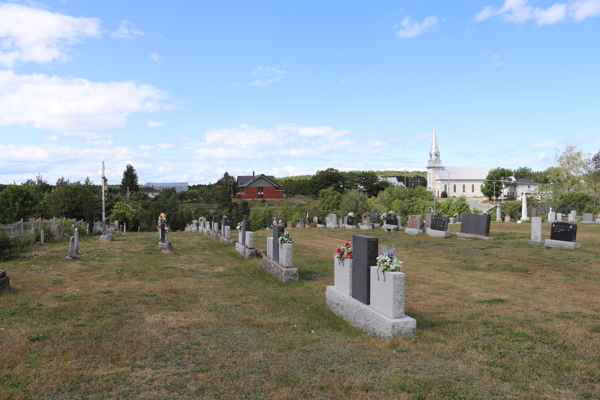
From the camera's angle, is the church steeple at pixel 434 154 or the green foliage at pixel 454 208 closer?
the green foliage at pixel 454 208

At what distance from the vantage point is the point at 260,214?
250 feet

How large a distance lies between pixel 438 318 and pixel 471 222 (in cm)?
1834

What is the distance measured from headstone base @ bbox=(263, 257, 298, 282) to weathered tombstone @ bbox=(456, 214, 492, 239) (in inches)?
581

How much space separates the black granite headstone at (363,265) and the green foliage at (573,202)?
4928 centimetres

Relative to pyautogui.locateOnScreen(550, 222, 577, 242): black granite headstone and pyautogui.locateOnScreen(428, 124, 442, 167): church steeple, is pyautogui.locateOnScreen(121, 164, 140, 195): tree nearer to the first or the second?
pyautogui.locateOnScreen(428, 124, 442, 167): church steeple

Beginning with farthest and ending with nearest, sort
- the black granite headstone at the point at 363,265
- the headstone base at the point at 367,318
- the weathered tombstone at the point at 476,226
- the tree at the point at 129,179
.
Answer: the tree at the point at 129,179
the weathered tombstone at the point at 476,226
the black granite headstone at the point at 363,265
the headstone base at the point at 367,318

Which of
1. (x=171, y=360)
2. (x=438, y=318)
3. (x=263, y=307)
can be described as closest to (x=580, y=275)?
(x=438, y=318)

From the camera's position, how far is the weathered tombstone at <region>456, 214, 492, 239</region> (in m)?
24.2

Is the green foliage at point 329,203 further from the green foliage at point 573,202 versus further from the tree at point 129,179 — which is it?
the tree at point 129,179

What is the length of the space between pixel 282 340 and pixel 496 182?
125 m

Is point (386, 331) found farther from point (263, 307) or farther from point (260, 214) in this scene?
point (260, 214)

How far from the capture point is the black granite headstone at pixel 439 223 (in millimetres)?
26562

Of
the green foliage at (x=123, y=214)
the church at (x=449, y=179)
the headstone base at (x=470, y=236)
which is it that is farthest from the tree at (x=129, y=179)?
the headstone base at (x=470, y=236)

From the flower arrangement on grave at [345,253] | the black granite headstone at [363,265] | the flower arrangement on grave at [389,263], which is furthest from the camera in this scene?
the flower arrangement on grave at [345,253]
